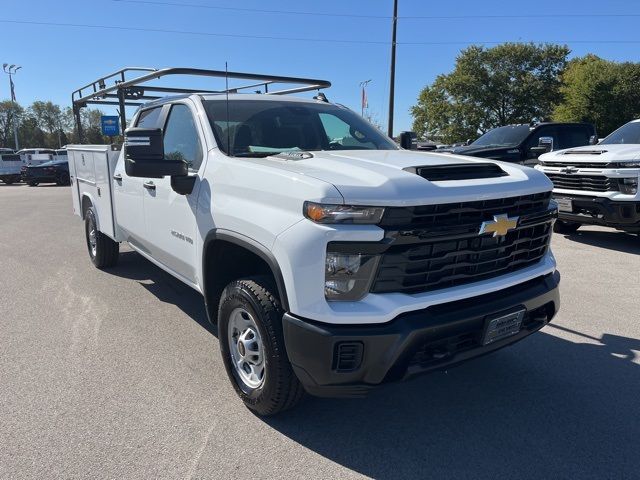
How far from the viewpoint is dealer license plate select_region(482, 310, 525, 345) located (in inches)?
109

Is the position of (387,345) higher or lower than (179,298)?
higher

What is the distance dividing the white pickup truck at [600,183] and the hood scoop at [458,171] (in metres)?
4.80

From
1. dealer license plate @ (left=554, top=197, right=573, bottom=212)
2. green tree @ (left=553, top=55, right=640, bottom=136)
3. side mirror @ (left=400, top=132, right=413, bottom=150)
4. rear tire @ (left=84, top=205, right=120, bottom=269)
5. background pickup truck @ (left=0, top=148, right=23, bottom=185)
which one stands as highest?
green tree @ (left=553, top=55, right=640, bottom=136)

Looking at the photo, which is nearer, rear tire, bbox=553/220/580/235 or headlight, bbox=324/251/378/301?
headlight, bbox=324/251/378/301

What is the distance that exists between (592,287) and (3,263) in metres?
7.57

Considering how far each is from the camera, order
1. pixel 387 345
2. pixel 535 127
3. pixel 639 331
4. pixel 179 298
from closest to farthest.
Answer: pixel 387 345 → pixel 639 331 → pixel 179 298 → pixel 535 127

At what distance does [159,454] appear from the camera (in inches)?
108

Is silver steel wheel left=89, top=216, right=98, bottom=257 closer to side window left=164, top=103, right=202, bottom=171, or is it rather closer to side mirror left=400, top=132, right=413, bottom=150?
side window left=164, top=103, right=202, bottom=171

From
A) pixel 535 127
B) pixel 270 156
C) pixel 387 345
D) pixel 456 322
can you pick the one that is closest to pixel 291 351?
pixel 387 345

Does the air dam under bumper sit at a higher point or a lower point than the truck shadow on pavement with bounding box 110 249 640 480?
higher

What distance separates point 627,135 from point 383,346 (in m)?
8.00

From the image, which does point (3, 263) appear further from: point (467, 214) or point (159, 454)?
point (467, 214)

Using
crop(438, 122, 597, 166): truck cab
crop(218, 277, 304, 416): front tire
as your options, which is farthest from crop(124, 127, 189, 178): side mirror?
crop(438, 122, 597, 166): truck cab

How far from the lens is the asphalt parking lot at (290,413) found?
2.67 metres
